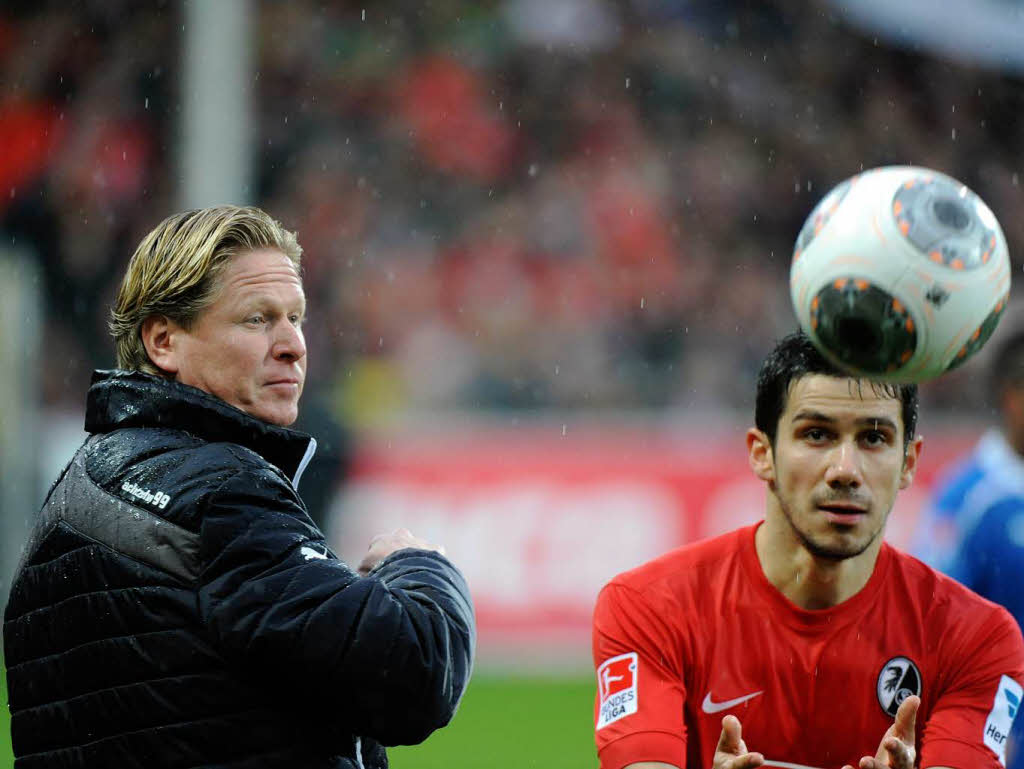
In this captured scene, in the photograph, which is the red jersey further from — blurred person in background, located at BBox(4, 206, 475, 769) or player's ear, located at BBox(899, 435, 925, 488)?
blurred person in background, located at BBox(4, 206, 475, 769)

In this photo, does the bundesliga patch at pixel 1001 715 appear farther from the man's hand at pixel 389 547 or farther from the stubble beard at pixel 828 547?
the man's hand at pixel 389 547

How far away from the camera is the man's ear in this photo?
3152 mm

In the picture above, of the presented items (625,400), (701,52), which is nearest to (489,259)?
(625,400)

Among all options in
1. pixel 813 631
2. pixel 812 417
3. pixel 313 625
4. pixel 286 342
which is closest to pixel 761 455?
pixel 812 417

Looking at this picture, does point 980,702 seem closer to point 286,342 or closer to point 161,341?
point 286,342

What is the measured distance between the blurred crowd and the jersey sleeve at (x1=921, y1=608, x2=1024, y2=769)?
8824 millimetres

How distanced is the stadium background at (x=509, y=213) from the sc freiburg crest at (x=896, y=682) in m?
6.00

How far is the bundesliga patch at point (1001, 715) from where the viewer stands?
139 inches

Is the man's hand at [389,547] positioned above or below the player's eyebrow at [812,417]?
below

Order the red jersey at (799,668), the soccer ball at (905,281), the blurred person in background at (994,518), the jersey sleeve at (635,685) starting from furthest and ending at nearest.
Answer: the blurred person in background at (994,518) → the red jersey at (799,668) → the jersey sleeve at (635,685) → the soccer ball at (905,281)

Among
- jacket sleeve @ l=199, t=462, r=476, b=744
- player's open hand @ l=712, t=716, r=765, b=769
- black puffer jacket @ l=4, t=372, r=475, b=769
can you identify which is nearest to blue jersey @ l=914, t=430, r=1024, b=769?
player's open hand @ l=712, t=716, r=765, b=769

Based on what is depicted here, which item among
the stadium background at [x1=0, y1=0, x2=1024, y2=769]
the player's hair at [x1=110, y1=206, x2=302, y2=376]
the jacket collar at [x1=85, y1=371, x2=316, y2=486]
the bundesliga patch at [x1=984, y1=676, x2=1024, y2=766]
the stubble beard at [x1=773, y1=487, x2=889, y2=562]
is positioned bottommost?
the bundesliga patch at [x1=984, y1=676, x2=1024, y2=766]

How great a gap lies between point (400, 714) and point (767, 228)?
13.4 meters

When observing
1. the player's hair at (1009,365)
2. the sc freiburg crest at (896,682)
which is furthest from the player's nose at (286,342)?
the player's hair at (1009,365)
